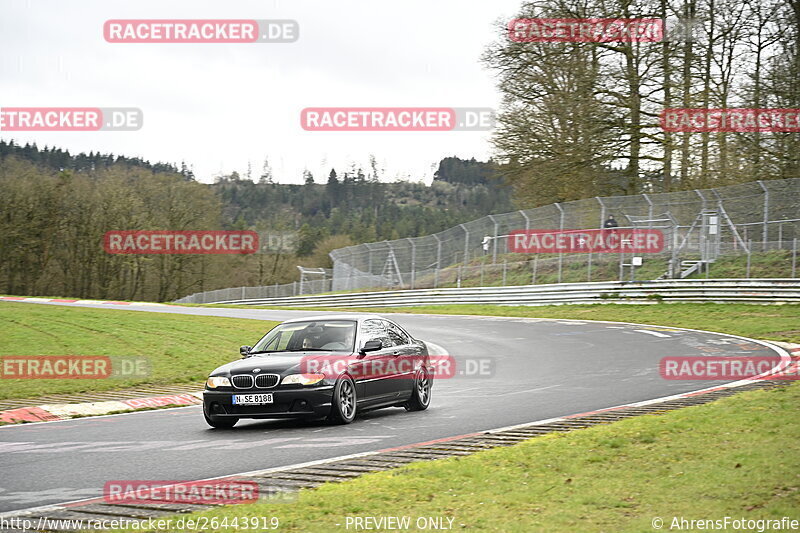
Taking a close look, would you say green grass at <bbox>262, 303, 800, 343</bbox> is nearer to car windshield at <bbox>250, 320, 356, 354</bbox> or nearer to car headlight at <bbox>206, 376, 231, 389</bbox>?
car windshield at <bbox>250, 320, 356, 354</bbox>

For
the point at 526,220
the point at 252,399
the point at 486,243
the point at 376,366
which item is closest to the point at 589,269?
the point at 526,220

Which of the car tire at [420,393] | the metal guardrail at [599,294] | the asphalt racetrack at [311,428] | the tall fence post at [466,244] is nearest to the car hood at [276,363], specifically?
the asphalt racetrack at [311,428]

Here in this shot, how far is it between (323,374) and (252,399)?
863 millimetres

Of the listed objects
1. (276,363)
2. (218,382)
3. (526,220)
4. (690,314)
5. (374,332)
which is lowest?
(690,314)

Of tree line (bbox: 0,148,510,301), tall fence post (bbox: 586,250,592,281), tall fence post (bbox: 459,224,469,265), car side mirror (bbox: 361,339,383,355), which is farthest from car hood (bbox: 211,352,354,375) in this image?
tree line (bbox: 0,148,510,301)

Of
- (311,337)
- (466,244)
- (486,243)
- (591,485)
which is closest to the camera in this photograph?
(591,485)

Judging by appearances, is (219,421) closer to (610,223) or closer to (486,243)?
(610,223)

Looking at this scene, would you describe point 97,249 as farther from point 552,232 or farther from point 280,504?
point 280,504

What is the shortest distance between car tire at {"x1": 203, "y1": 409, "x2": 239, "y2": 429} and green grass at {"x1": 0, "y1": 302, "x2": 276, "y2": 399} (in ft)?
14.8

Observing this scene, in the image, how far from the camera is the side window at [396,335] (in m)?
13.0

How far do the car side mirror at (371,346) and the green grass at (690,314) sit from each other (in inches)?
501

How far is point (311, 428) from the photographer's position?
438 inches

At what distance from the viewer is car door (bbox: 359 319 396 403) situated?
1177 centimetres

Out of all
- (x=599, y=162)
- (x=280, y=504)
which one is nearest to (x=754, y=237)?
(x=599, y=162)
